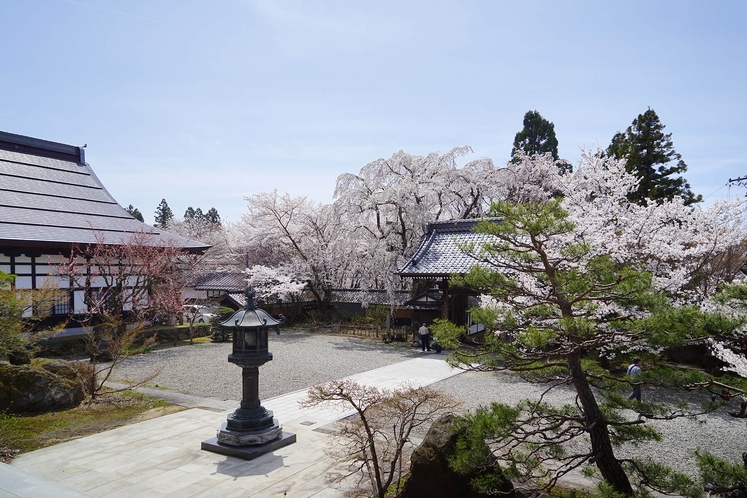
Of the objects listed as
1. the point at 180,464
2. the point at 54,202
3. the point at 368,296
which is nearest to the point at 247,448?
the point at 180,464

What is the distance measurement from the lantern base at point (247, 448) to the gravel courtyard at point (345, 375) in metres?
3.28

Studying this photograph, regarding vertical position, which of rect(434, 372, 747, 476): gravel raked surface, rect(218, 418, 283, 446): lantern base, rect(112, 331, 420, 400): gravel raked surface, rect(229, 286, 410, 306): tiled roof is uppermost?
rect(229, 286, 410, 306): tiled roof

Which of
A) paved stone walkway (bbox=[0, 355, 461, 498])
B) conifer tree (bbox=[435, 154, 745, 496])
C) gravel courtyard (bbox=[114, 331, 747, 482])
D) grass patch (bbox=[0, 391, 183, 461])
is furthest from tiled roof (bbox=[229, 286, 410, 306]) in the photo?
conifer tree (bbox=[435, 154, 745, 496])

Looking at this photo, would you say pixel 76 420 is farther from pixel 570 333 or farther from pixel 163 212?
pixel 163 212

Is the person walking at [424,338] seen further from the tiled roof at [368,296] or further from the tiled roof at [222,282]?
the tiled roof at [222,282]

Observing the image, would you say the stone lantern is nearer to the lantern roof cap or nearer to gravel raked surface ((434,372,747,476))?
the lantern roof cap

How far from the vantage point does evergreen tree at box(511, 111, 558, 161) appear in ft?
117

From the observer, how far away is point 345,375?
13.9 meters

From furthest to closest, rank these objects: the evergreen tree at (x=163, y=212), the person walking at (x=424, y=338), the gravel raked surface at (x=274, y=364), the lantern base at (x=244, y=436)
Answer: the evergreen tree at (x=163, y=212)
the person walking at (x=424, y=338)
the gravel raked surface at (x=274, y=364)
the lantern base at (x=244, y=436)

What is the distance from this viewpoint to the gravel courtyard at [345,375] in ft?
27.2

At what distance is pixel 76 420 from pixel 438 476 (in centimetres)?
772

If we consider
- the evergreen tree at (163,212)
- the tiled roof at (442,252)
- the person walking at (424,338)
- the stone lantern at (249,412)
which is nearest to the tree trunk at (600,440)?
the stone lantern at (249,412)

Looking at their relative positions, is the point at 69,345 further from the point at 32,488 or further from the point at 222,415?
the point at 32,488

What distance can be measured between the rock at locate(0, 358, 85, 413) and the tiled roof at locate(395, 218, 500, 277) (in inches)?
449
